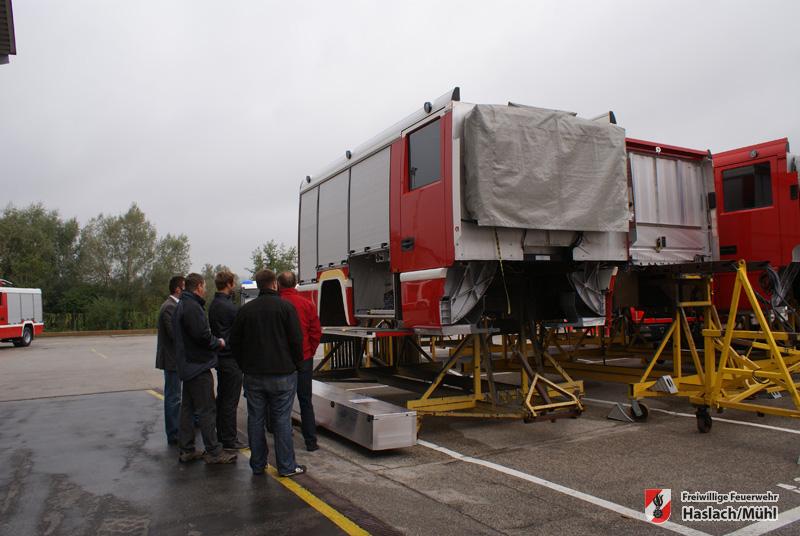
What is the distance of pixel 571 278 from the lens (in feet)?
24.0

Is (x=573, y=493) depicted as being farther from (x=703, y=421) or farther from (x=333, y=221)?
(x=333, y=221)

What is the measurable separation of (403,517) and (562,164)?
4201 millimetres

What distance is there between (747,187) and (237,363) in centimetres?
885

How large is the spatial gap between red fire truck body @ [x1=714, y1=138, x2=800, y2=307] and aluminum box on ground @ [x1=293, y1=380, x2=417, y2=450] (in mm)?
6523

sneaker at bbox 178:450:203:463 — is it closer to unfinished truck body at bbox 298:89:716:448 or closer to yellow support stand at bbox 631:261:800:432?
unfinished truck body at bbox 298:89:716:448

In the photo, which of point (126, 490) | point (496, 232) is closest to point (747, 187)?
point (496, 232)

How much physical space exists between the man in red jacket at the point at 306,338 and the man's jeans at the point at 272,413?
0.58 meters

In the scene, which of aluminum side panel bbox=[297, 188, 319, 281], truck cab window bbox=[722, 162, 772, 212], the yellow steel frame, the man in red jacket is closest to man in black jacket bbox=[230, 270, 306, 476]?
the man in red jacket

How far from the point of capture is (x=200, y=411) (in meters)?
5.69

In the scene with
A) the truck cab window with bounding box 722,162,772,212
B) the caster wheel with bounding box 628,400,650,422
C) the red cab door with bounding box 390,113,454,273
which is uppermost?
the truck cab window with bounding box 722,162,772,212

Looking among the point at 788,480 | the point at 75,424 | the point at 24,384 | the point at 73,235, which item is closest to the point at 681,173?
the point at 788,480

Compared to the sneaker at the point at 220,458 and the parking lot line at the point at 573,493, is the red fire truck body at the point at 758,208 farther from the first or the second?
the sneaker at the point at 220,458

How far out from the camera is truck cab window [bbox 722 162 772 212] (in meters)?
9.68

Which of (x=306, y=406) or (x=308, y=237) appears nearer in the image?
(x=306, y=406)
